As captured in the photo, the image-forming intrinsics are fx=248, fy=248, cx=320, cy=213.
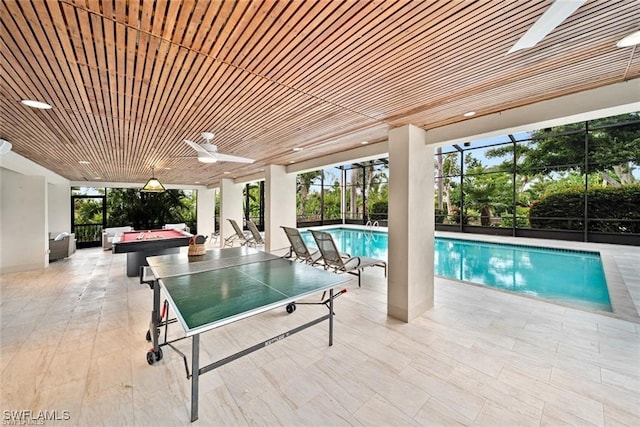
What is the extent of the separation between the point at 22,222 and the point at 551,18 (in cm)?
936

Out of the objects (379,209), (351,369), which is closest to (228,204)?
(351,369)

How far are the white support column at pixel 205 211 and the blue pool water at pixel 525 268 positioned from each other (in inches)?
251

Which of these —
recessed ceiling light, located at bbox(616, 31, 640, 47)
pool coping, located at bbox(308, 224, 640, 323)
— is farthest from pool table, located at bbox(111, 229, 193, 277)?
recessed ceiling light, located at bbox(616, 31, 640, 47)

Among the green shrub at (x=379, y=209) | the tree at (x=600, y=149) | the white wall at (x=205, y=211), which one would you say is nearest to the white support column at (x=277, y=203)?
the white wall at (x=205, y=211)

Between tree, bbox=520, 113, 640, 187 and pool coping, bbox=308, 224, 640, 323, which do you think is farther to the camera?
tree, bbox=520, 113, 640, 187

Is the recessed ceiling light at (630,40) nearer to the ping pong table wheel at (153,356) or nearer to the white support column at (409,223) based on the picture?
the white support column at (409,223)

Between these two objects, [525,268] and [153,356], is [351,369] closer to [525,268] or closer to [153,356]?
[153,356]

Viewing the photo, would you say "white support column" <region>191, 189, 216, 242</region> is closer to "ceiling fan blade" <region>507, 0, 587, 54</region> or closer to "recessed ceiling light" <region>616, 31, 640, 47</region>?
"ceiling fan blade" <region>507, 0, 587, 54</region>

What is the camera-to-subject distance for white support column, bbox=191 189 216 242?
37.8ft

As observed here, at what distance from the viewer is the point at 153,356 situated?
2.40 meters

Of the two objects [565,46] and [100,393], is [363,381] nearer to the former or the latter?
[100,393]

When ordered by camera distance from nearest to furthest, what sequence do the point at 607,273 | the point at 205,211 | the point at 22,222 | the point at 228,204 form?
the point at 607,273 < the point at 22,222 < the point at 228,204 < the point at 205,211

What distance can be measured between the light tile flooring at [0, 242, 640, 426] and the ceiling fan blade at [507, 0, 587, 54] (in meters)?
2.40

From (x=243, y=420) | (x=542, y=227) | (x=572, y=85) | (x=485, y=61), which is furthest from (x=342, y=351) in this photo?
(x=542, y=227)
